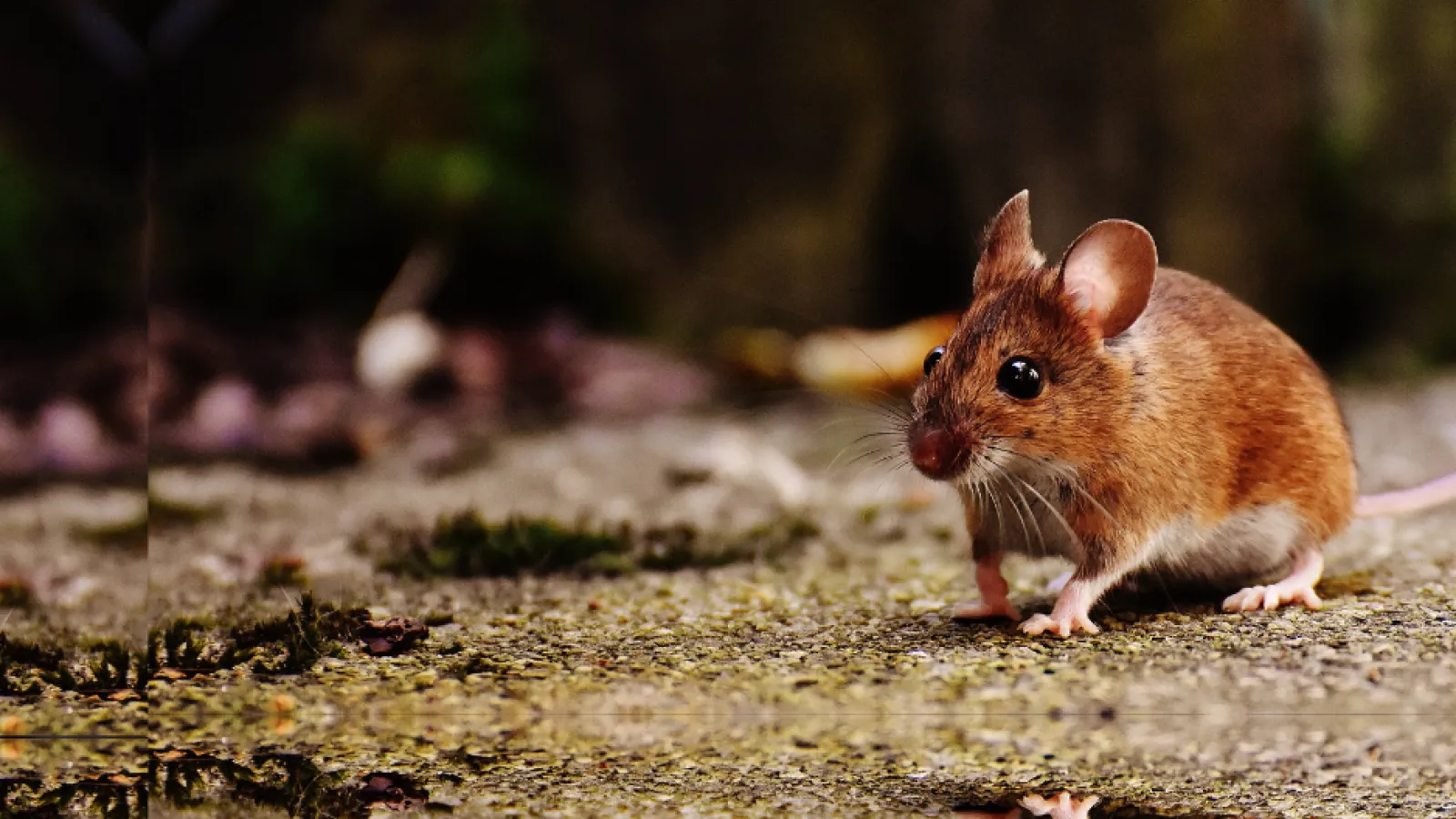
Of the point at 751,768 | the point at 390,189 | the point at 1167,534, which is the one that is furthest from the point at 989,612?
the point at 390,189

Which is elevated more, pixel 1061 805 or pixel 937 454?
pixel 937 454

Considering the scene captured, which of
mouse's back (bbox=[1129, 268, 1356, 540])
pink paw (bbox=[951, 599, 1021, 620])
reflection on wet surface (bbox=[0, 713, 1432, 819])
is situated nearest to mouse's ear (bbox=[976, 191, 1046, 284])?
mouse's back (bbox=[1129, 268, 1356, 540])

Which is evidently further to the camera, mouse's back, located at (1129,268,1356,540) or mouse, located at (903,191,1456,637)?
mouse's back, located at (1129,268,1356,540)

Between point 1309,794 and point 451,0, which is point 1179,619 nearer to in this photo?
point 1309,794

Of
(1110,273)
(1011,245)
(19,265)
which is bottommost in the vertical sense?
(1110,273)

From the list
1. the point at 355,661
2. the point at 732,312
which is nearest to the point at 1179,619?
the point at 355,661

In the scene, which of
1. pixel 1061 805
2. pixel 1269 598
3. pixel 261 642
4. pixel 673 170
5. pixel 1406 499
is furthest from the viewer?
pixel 673 170

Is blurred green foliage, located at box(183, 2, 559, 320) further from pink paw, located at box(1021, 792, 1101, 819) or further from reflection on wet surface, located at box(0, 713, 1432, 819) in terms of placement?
pink paw, located at box(1021, 792, 1101, 819)

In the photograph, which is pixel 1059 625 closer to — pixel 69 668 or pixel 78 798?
pixel 78 798
